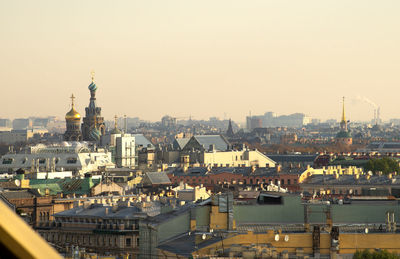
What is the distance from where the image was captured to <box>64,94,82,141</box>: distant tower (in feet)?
386

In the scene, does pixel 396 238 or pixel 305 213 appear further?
pixel 305 213

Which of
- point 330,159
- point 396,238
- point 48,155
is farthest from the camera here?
point 330,159

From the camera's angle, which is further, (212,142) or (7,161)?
(212,142)

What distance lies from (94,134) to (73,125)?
12.8ft

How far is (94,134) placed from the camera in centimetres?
11662

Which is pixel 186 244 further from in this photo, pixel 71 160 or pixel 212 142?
pixel 212 142

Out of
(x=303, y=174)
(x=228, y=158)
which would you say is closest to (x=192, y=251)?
(x=303, y=174)

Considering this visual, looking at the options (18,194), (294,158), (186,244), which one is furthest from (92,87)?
(186,244)

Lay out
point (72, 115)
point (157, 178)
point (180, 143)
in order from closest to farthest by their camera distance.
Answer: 1. point (157, 178)
2. point (72, 115)
3. point (180, 143)

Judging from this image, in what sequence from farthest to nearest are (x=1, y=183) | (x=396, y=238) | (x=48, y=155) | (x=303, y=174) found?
1. (x=48, y=155)
2. (x=303, y=174)
3. (x=1, y=183)
4. (x=396, y=238)

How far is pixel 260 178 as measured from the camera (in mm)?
75250

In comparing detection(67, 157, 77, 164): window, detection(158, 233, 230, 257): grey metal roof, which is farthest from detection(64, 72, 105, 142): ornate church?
detection(158, 233, 230, 257): grey metal roof

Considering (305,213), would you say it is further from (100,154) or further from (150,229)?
(100,154)

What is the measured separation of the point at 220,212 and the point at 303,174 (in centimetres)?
4738
